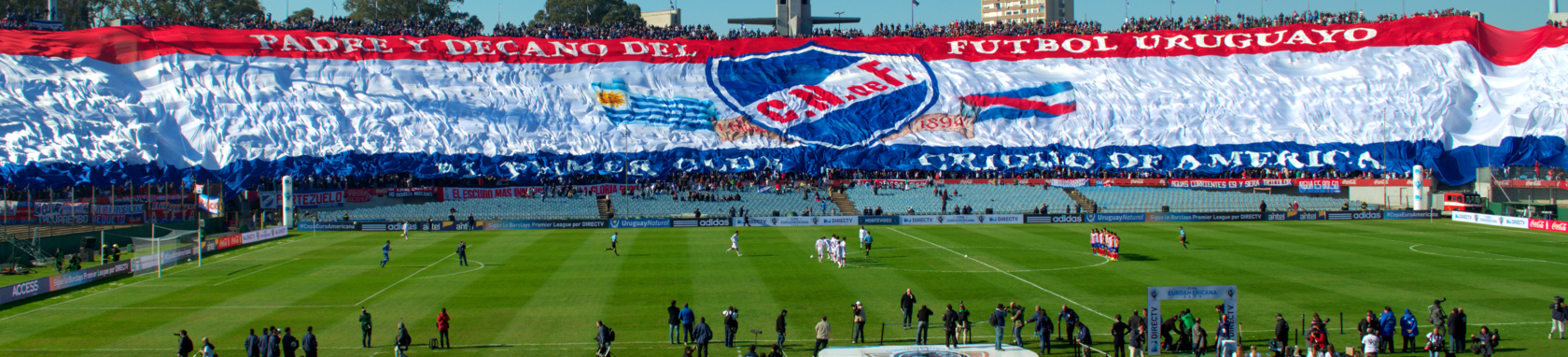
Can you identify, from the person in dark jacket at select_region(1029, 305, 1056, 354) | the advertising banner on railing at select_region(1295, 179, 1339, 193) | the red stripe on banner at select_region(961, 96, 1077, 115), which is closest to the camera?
the person in dark jacket at select_region(1029, 305, 1056, 354)

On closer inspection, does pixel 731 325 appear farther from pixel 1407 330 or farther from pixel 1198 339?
pixel 1407 330

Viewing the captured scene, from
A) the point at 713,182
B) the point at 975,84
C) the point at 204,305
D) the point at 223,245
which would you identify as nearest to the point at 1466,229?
the point at 975,84

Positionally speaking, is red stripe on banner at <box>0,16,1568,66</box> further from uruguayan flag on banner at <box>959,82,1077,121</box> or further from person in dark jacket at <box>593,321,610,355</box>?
person in dark jacket at <box>593,321,610,355</box>

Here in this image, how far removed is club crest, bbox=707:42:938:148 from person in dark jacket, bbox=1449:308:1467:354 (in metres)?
52.0

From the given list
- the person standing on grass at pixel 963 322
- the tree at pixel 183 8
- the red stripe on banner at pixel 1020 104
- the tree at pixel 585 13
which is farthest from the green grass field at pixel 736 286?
the tree at pixel 585 13

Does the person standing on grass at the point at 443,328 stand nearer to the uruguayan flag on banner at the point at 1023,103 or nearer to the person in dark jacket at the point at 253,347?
the person in dark jacket at the point at 253,347

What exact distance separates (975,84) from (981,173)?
7018 millimetres

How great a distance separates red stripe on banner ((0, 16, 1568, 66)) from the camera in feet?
223

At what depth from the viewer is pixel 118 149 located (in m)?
61.8

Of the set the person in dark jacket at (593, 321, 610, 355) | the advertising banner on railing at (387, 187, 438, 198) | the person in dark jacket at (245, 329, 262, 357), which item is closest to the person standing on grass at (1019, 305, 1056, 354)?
the person in dark jacket at (593, 321, 610, 355)

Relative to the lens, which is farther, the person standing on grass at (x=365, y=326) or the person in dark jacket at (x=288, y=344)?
the person standing on grass at (x=365, y=326)

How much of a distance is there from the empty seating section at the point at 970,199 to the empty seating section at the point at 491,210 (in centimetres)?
1889

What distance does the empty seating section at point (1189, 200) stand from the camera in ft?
213

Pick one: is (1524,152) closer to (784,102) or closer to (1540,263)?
(1540,263)
